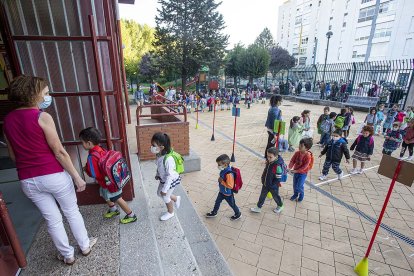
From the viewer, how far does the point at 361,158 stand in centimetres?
525

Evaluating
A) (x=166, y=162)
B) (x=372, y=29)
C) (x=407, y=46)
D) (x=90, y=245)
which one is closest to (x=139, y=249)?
Answer: (x=90, y=245)

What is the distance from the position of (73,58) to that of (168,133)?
294 cm

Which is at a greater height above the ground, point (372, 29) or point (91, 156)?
point (372, 29)

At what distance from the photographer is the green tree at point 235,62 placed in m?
29.9

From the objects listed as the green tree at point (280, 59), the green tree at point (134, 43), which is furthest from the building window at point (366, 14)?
the green tree at point (134, 43)

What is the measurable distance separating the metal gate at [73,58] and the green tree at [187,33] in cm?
2362

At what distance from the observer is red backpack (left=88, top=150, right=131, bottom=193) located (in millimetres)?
2479

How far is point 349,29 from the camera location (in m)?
39.6

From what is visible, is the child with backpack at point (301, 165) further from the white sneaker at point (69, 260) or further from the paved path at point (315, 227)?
the white sneaker at point (69, 260)

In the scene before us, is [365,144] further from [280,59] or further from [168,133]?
[280,59]

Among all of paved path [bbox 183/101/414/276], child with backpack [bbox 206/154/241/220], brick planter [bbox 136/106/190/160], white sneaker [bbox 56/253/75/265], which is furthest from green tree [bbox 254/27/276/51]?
white sneaker [bbox 56/253/75/265]

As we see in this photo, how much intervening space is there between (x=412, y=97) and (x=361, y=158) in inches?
386

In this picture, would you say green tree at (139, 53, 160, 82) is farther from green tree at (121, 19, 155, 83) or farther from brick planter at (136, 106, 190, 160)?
brick planter at (136, 106, 190, 160)

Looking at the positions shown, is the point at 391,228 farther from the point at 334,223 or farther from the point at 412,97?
the point at 412,97
